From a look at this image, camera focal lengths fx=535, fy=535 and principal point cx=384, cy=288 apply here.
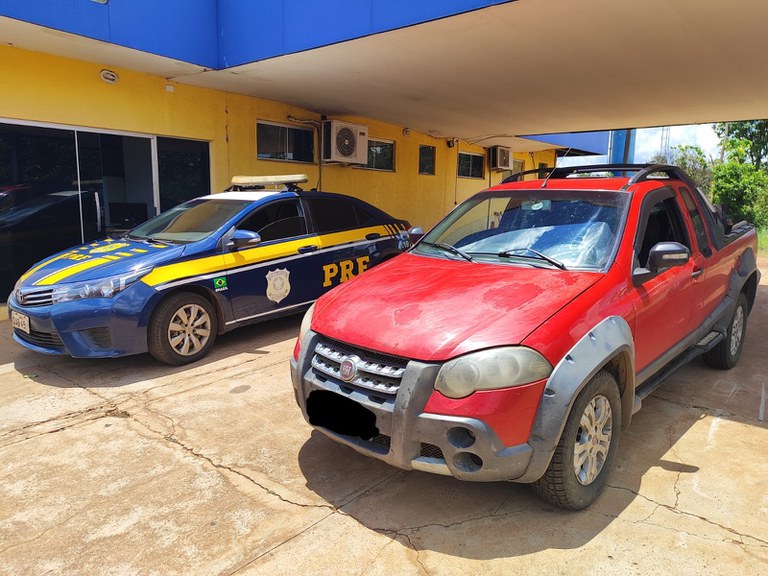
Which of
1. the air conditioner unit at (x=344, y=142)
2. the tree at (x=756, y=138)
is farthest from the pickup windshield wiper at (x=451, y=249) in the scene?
the tree at (x=756, y=138)

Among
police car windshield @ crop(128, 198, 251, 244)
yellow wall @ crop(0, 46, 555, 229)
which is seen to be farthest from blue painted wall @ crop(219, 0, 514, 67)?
police car windshield @ crop(128, 198, 251, 244)

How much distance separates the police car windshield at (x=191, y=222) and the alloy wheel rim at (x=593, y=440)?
4.04 m

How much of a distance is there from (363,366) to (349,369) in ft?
0.26

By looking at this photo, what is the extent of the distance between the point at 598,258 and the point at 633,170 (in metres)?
1.37

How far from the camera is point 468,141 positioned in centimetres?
1448

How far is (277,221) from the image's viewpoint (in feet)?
19.3

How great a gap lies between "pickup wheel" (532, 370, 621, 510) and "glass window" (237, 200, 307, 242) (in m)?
3.96

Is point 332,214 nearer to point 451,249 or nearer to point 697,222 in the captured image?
point 451,249

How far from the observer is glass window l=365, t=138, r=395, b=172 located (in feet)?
38.1

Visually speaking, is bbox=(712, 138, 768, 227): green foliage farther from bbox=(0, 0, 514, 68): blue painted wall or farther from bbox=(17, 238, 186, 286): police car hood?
bbox=(17, 238, 186, 286): police car hood

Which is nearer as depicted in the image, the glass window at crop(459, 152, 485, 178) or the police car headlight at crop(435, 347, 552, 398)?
the police car headlight at crop(435, 347, 552, 398)

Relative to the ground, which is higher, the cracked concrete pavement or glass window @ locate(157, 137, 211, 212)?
glass window @ locate(157, 137, 211, 212)

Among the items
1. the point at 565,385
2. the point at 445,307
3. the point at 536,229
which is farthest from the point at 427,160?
the point at 565,385

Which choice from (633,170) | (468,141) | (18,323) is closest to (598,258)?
(633,170)
